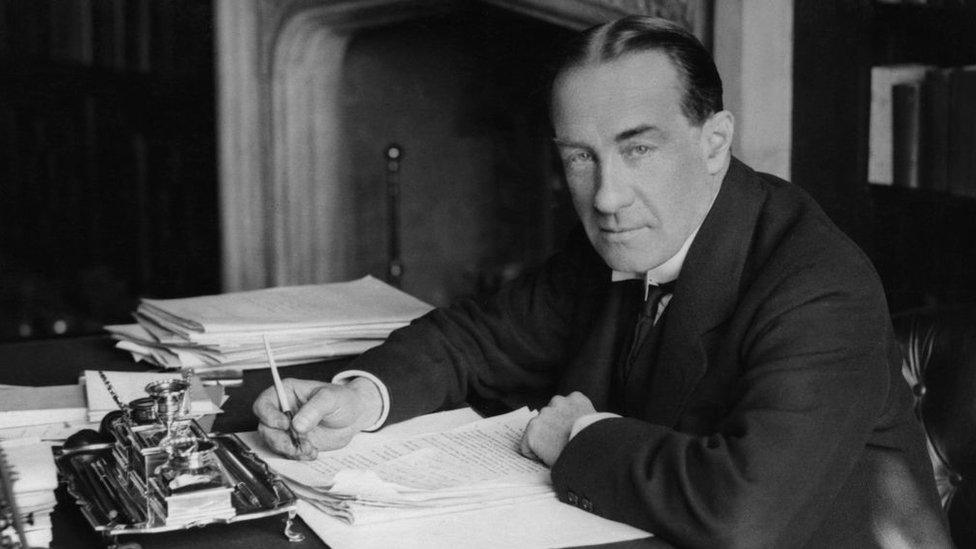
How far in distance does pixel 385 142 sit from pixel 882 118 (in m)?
2.51

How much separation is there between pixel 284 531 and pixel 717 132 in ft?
2.75

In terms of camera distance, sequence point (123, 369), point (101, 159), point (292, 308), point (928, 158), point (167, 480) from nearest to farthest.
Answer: point (167, 480) → point (123, 369) → point (292, 308) → point (928, 158) → point (101, 159)

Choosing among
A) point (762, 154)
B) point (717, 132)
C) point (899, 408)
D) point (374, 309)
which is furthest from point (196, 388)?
point (762, 154)

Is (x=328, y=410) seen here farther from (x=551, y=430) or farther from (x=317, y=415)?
(x=551, y=430)

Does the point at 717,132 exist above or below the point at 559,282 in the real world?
above

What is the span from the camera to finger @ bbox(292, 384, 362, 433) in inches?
54.1

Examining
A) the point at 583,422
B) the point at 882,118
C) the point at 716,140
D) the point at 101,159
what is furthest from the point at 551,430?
the point at 101,159

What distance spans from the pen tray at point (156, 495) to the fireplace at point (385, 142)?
279cm

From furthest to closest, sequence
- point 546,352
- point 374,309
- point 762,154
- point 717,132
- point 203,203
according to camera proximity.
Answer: point 203,203
point 762,154
point 374,309
point 546,352
point 717,132

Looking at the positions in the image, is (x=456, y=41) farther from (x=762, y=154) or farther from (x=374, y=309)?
(x=374, y=309)

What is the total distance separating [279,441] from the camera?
139 cm

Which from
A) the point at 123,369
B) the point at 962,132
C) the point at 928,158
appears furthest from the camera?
the point at 928,158

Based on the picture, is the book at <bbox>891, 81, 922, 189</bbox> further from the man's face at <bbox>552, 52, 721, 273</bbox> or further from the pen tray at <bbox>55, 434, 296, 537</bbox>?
the pen tray at <bbox>55, 434, 296, 537</bbox>

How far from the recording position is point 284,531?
112 cm
